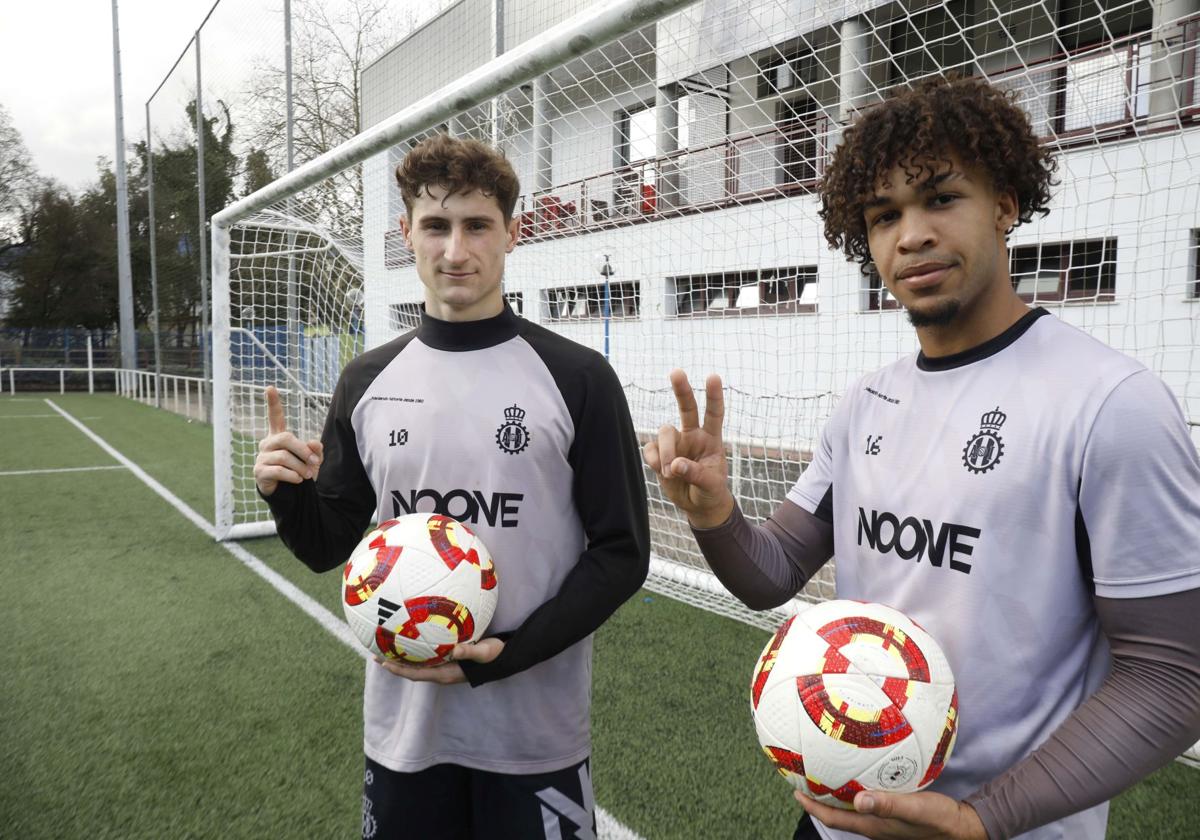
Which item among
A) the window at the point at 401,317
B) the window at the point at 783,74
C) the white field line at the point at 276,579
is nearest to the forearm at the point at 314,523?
the white field line at the point at 276,579

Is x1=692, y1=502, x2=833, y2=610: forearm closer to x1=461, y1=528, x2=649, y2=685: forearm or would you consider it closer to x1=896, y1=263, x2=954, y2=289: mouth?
x1=461, y1=528, x2=649, y2=685: forearm

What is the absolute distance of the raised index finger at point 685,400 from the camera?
124 cm

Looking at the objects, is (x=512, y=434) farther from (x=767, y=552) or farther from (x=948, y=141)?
(x=948, y=141)

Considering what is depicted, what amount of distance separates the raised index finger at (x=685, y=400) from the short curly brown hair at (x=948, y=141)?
447 mm

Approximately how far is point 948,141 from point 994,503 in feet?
1.87

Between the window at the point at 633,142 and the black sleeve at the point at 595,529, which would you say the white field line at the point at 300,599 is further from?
the window at the point at 633,142

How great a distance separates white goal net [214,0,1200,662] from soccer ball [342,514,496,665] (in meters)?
1.79

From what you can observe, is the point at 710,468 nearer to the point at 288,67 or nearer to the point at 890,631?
the point at 890,631

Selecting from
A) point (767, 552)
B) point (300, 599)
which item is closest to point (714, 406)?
point (767, 552)

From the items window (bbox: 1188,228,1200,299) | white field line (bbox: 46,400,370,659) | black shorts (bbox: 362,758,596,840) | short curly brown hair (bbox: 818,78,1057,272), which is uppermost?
window (bbox: 1188,228,1200,299)

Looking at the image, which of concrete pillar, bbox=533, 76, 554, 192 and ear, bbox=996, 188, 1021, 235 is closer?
ear, bbox=996, 188, 1021, 235

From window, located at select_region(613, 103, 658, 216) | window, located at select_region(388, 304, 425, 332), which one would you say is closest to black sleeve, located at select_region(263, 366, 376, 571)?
window, located at select_region(613, 103, 658, 216)

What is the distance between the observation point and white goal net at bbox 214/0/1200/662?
3301mm

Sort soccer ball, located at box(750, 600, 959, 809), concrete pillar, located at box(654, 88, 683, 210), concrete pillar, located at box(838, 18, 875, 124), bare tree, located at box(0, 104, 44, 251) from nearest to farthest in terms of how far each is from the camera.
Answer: soccer ball, located at box(750, 600, 959, 809), concrete pillar, located at box(838, 18, 875, 124), concrete pillar, located at box(654, 88, 683, 210), bare tree, located at box(0, 104, 44, 251)
